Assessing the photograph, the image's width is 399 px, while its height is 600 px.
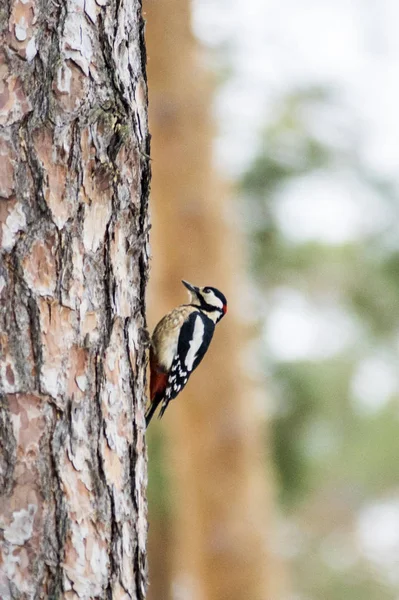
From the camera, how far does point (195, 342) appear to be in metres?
3.61

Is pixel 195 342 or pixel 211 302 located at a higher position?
pixel 211 302

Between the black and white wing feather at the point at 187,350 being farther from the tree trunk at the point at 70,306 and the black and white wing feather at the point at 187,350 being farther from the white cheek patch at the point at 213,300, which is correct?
the tree trunk at the point at 70,306

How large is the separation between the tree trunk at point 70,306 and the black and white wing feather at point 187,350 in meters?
1.33

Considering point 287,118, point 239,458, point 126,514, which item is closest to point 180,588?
point 239,458

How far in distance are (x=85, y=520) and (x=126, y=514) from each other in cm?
14

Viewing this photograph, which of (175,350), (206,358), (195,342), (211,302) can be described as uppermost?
(206,358)

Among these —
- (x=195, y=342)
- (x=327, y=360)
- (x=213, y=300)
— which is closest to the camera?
(x=195, y=342)

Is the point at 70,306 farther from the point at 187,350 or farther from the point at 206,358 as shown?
the point at 206,358

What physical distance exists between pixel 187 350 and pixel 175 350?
7 centimetres

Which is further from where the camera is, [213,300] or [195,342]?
[213,300]

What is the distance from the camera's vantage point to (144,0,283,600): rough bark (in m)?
5.09

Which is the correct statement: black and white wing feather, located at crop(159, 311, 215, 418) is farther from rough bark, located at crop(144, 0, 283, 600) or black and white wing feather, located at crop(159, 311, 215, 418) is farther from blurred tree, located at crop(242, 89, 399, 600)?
blurred tree, located at crop(242, 89, 399, 600)

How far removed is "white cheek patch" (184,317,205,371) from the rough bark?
1.55 m

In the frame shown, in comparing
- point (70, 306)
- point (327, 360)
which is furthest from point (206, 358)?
point (70, 306)
